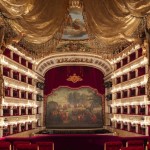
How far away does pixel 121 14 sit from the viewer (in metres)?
10.2

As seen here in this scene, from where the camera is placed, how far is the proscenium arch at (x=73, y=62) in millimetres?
30000

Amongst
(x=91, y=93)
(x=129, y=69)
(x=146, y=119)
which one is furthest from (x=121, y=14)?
(x=91, y=93)

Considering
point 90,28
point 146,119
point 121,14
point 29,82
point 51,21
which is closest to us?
point 121,14

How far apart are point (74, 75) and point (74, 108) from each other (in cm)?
347

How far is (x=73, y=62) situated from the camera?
31750 millimetres

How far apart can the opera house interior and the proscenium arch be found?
0.10 meters

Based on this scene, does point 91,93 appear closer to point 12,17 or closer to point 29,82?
point 29,82

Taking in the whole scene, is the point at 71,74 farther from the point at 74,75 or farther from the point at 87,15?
the point at 87,15

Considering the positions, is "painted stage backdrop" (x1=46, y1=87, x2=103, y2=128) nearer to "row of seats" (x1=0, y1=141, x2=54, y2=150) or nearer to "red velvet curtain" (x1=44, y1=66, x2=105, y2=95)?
"red velvet curtain" (x1=44, y1=66, x2=105, y2=95)

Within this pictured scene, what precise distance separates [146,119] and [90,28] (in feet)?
32.1

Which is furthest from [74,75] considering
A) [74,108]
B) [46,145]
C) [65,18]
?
[46,145]

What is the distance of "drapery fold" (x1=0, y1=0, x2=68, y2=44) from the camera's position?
9.77 meters

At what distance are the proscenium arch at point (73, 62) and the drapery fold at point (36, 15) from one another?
56.5 ft

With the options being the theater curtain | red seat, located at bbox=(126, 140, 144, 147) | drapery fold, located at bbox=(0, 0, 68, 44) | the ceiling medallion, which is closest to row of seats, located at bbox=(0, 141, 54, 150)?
red seat, located at bbox=(126, 140, 144, 147)
